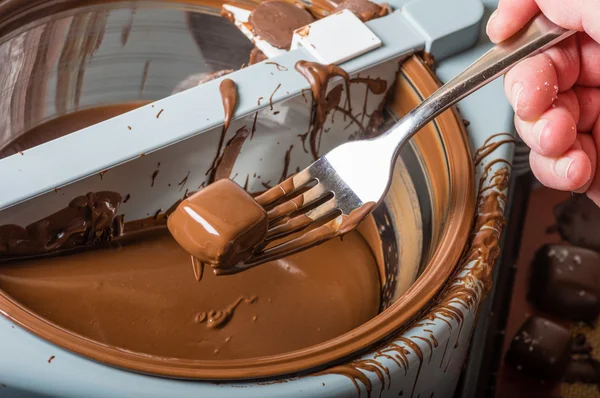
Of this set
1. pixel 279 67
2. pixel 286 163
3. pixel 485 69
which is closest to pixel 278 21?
pixel 279 67

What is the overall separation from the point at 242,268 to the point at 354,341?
0.21 metres

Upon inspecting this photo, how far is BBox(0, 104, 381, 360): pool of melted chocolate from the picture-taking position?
43.4 inches

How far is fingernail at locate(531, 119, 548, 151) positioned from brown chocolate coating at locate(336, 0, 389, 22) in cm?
46

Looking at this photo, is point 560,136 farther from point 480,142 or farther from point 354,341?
point 354,341

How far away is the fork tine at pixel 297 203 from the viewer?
1.04 m

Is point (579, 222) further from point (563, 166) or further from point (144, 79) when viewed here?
point (144, 79)

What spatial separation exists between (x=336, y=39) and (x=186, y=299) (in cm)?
55

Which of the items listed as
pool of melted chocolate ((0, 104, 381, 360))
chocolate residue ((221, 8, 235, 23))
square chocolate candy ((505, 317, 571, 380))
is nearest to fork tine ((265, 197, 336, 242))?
pool of melted chocolate ((0, 104, 381, 360))

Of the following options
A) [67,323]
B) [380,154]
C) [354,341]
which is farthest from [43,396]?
[380,154]

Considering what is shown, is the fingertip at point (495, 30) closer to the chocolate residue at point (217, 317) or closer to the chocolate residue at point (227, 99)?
the chocolate residue at point (227, 99)

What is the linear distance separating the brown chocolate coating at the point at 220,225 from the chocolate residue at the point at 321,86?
0.32 metres

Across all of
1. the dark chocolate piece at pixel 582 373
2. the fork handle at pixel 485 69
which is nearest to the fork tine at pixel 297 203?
the fork handle at pixel 485 69

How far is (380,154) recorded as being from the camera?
1057 millimetres

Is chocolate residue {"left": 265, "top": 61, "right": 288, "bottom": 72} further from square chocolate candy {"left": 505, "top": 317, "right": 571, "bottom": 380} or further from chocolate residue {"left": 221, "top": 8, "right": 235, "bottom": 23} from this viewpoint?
square chocolate candy {"left": 505, "top": 317, "right": 571, "bottom": 380}
